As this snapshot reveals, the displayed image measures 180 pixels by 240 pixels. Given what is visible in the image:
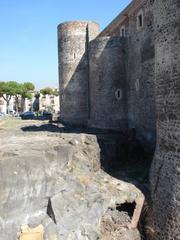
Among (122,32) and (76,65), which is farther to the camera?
(76,65)

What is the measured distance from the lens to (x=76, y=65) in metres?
23.7

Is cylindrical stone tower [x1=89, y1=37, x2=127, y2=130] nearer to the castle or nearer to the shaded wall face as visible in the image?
the castle

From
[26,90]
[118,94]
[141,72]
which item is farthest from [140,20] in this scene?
[26,90]

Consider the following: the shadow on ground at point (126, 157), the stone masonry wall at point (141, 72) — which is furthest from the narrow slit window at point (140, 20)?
the shadow on ground at point (126, 157)

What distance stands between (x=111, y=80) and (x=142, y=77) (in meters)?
2.80

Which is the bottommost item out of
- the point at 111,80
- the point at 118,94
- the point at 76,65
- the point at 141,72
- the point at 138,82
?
the point at 118,94

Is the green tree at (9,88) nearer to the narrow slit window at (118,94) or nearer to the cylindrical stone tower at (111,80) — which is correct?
the cylindrical stone tower at (111,80)

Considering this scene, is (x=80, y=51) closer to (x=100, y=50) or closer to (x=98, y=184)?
(x=100, y=50)

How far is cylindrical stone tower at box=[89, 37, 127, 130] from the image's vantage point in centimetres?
1936

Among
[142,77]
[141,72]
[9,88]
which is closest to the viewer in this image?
[142,77]

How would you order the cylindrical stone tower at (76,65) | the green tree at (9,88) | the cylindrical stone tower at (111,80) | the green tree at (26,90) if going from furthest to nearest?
the green tree at (26,90) < the green tree at (9,88) < the cylindrical stone tower at (76,65) < the cylindrical stone tower at (111,80)

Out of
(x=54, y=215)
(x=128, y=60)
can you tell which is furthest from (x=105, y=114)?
(x=54, y=215)

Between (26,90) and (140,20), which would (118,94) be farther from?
(26,90)

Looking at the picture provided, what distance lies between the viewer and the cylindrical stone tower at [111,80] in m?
19.4
